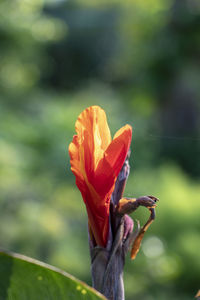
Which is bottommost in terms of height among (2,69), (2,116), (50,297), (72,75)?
(72,75)

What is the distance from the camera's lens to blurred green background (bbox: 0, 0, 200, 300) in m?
1.86

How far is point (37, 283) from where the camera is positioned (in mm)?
230

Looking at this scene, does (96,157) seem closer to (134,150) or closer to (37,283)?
(37,283)

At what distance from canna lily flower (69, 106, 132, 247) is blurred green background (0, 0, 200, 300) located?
9 centimetres

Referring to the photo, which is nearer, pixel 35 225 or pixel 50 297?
pixel 50 297

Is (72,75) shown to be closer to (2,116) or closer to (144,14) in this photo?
(144,14)

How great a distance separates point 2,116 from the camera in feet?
10.9

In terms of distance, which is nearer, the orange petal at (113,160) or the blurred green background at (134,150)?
the orange petal at (113,160)

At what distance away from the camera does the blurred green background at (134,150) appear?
186cm

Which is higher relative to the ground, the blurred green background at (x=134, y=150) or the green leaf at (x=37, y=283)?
the green leaf at (x=37, y=283)

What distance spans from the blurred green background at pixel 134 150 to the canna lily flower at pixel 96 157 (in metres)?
0.09

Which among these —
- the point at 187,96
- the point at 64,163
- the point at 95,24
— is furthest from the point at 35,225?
the point at 95,24

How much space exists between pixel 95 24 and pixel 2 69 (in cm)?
663

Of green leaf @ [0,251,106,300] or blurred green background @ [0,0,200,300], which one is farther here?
blurred green background @ [0,0,200,300]
